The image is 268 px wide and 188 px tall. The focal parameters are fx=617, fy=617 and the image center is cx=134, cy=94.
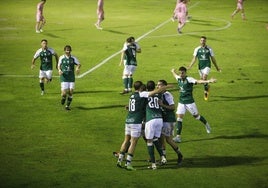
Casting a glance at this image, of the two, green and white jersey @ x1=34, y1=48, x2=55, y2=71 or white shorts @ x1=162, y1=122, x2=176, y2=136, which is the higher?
green and white jersey @ x1=34, y1=48, x2=55, y2=71

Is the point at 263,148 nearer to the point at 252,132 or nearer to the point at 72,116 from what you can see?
the point at 252,132

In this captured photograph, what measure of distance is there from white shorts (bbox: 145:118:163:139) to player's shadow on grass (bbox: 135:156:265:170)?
109 cm

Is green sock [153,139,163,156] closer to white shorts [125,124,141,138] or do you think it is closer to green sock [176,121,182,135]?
white shorts [125,124,141,138]

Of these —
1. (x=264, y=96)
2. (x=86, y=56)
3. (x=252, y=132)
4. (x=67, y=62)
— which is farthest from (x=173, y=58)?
(x=252, y=132)

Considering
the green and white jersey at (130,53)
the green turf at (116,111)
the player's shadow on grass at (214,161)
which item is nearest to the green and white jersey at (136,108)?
the green turf at (116,111)

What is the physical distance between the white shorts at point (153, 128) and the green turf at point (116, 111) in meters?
1.06

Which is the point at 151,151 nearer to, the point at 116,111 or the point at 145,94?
the point at 145,94

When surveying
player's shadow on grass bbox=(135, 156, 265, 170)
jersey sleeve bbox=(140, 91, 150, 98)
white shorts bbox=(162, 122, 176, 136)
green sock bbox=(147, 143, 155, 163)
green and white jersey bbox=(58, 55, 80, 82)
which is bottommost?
player's shadow on grass bbox=(135, 156, 265, 170)

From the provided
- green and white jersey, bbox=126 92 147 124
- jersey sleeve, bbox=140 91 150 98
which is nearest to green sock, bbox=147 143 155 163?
green and white jersey, bbox=126 92 147 124

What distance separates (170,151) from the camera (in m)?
19.9

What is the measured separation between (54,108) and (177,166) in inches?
343

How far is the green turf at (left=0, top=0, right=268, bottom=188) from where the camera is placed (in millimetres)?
17594

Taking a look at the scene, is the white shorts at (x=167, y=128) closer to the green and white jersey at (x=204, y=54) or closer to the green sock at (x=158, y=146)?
the green sock at (x=158, y=146)

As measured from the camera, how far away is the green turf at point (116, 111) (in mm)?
17594
